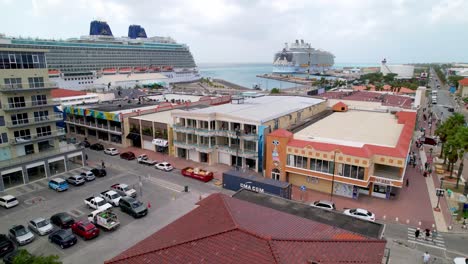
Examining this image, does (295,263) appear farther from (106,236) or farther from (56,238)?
(56,238)

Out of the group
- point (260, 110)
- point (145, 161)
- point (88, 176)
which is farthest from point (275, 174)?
point (88, 176)

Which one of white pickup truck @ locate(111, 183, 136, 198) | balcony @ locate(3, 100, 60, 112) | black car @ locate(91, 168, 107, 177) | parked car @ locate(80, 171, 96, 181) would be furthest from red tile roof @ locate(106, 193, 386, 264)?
balcony @ locate(3, 100, 60, 112)

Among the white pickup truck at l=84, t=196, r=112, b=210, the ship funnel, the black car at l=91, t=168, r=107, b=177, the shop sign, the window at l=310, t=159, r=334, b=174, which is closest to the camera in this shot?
the white pickup truck at l=84, t=196, r=112, b=210

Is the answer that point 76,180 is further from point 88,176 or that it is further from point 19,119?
point 19,119

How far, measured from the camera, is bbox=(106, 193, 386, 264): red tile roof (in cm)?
1341

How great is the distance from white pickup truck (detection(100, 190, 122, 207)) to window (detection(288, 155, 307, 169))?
1997 cm

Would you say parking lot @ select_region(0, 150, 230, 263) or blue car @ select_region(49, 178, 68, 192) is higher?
blue car @ select_region(49, 178, 68, 192)

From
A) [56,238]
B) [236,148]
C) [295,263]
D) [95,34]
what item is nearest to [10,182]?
[56,238]

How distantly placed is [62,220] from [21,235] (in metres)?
3.16

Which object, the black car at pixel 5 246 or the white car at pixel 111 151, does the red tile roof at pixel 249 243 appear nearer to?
the black car at pixel 5 246

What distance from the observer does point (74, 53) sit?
15525 cm

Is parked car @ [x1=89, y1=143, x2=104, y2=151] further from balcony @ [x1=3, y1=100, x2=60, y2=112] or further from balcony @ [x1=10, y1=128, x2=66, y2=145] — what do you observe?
balcony @ [x1=3, y1=100, x2=60, y2=112]

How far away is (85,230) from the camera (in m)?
25.1

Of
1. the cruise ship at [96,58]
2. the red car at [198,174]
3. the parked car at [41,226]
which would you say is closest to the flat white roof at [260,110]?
the red car at [198,174]
